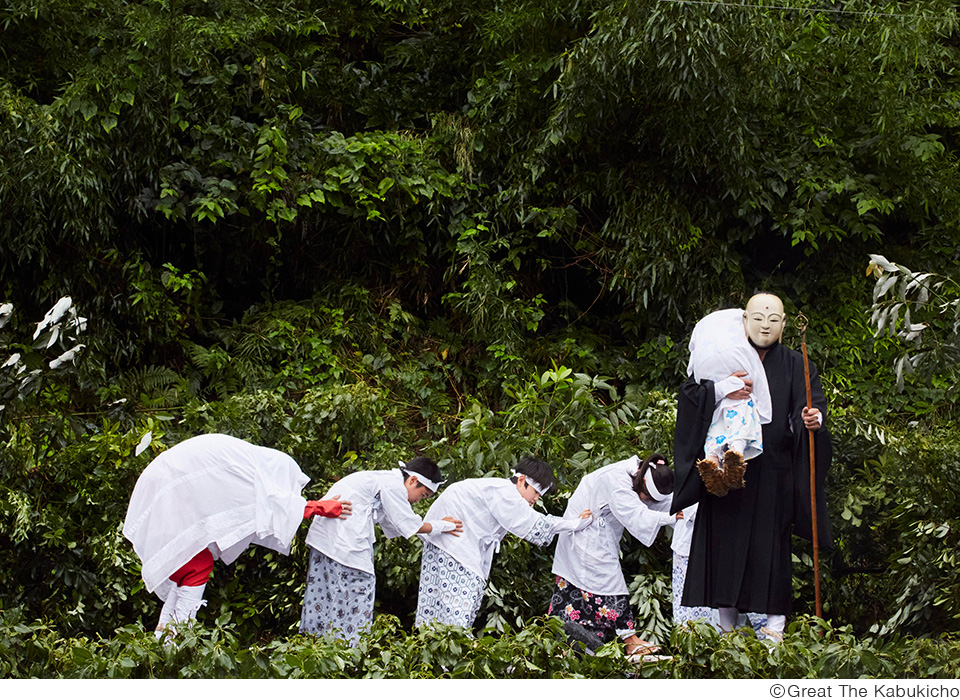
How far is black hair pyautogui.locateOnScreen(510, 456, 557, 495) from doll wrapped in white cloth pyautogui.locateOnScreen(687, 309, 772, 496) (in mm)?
845

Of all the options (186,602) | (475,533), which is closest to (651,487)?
(475,533)

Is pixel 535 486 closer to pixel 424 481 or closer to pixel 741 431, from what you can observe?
pixel 424 481

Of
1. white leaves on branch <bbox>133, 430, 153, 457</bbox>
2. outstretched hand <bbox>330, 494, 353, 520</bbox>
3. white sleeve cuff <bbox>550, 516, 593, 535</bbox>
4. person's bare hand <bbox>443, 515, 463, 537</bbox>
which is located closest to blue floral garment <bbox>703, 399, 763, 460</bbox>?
white sleeve cuff <bbox>550, 516, 593, 535</bbox>

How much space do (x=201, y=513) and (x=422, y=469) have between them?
1164 millimetres

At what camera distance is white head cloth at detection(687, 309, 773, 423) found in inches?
202

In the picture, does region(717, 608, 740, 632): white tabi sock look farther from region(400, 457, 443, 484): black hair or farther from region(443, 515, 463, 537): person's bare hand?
region(400, 457, 443, 484): black hair

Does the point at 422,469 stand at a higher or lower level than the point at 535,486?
higher

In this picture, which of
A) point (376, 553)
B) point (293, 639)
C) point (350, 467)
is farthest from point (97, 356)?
point (293, 639)

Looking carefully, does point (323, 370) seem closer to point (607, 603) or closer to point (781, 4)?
point (607, 603)

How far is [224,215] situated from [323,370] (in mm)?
1602

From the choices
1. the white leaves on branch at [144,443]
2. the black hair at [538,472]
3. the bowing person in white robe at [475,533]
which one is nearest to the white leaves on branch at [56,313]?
the white leaves on branch at [144,443]

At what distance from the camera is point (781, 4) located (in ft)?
27.8

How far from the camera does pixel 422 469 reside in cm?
532

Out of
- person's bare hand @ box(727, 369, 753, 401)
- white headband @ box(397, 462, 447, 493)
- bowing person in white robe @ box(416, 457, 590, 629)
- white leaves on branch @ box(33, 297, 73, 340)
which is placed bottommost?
bowing person in white robe @ box(416, 457, 590, 629)
